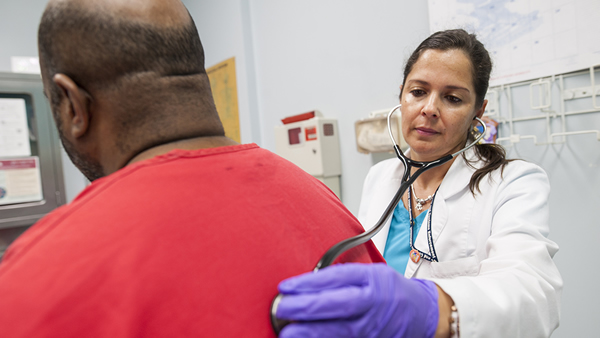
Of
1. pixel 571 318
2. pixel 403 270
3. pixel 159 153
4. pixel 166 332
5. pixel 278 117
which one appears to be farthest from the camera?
pixel 278 117

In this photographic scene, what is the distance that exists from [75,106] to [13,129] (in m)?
1.64

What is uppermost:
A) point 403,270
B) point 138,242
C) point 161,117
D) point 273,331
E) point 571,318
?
point 161,117

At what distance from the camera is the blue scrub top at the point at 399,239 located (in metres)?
1.09

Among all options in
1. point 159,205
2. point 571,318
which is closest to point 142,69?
point 159,205

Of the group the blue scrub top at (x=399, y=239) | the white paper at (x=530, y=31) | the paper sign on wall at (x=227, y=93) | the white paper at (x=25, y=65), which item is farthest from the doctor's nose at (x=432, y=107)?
the white paper at (x=25, y=65)

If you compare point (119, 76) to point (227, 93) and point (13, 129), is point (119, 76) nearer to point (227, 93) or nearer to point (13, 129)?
point (13, 129)

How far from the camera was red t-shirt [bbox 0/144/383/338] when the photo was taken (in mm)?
346

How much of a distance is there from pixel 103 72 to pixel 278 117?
1.80 metres

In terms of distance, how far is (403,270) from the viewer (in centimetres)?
107

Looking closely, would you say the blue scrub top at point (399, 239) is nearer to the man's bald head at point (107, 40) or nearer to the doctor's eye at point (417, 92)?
the doctor's eye at point (417, 92)

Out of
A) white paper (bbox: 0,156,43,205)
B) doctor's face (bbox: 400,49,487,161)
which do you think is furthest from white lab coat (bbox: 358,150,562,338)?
white paper (bbox: 0,156,43,205)

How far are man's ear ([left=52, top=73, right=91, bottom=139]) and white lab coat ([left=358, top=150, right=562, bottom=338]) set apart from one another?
61 cm

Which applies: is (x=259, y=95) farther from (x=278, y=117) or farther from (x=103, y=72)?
(x=103, y=72)

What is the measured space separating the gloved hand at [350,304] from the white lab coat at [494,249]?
0.15 meters
